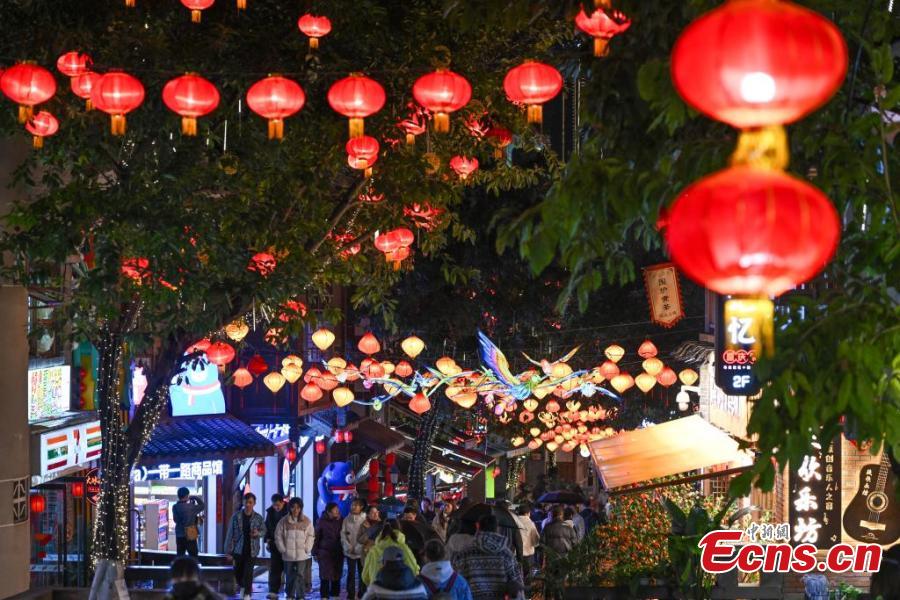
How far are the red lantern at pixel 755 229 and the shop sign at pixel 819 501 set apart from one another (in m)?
9.87

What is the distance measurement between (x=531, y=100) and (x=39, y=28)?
17.7ft

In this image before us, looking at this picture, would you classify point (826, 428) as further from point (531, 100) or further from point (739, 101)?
point (531, 100)

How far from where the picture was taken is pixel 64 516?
19.5 metres

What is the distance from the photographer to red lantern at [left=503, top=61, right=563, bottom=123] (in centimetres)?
1325

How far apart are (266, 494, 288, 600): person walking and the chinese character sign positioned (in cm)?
1000

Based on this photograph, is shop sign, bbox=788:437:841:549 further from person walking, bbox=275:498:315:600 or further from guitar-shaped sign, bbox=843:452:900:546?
person walking, bbox=275:498:315:600

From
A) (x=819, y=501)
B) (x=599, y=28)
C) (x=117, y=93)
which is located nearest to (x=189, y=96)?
(x=117, y=93)

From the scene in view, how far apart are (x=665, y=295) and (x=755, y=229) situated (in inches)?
901

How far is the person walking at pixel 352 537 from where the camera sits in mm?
20266

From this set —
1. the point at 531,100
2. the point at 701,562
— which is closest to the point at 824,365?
the point at 701,562

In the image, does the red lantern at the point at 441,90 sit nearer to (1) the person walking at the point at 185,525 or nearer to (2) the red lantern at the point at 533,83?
(2) the red lantern at the point at 533,83

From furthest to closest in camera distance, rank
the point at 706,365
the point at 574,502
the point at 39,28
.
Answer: the point at 574,502 < the point at 706,365 < the point at 39,28

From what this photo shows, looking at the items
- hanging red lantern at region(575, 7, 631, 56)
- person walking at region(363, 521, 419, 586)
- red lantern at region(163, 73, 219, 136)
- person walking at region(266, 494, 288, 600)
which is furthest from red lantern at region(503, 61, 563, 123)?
person walking at region(266, 494, 288, 600)

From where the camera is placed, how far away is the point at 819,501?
14211mm
